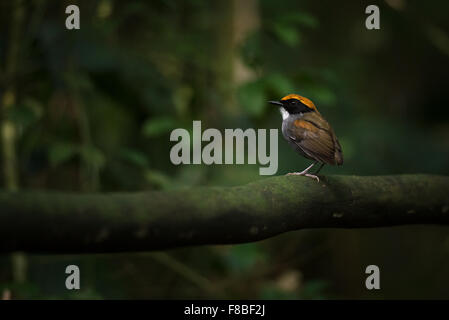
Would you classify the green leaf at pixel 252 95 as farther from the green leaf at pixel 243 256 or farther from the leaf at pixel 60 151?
the leaf at pixel 60 151

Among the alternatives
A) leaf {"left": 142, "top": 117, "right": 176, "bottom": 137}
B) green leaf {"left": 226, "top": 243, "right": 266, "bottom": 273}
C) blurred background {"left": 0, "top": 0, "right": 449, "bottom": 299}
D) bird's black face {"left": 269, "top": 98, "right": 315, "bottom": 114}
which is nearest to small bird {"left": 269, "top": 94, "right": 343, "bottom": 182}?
bird's black face {"left": 269, "top": 98, "right": 315, "bottom": 114}

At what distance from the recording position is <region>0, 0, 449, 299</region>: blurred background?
13.7ft

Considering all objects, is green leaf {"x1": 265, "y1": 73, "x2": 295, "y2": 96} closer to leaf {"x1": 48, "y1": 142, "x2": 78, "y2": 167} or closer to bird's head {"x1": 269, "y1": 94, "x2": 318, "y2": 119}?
bird's head {"x1": 269, "y1": 94, "x2": 318, "y2": 119}

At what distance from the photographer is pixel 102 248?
1705 millimetres

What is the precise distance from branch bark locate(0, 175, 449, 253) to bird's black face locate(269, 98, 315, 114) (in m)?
1.00

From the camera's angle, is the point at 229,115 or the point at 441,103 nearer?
the point at 229,115

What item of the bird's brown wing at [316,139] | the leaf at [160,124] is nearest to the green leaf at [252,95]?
the bird's brown wing at [316,139]

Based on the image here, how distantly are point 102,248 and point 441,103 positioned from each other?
5286 mm

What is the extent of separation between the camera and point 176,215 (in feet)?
5.85

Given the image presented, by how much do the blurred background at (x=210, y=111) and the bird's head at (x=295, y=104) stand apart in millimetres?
153

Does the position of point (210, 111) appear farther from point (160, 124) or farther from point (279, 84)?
point (279, 84)

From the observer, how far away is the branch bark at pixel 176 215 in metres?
1.56
